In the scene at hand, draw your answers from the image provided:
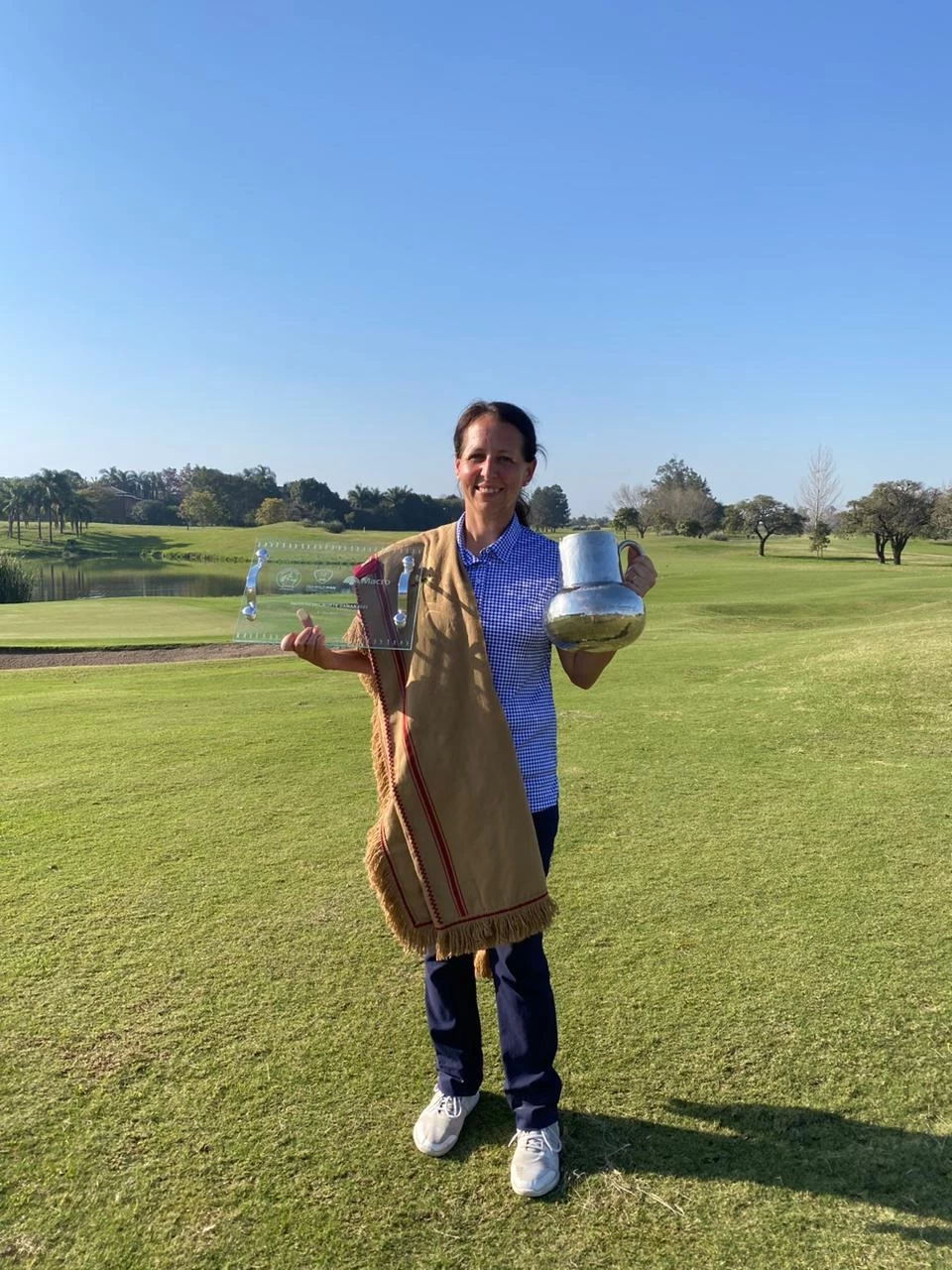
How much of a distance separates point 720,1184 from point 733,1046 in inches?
Answer: 22.9

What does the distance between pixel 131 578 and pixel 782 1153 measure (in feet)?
180

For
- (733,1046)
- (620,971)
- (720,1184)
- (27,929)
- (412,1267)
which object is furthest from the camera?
(27,929)

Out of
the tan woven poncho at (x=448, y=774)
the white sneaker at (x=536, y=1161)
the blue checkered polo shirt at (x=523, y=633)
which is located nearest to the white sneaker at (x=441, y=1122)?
the white sneaker at (x=536, y=1161)

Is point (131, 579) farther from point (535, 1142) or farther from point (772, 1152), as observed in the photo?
point (772, 1152)

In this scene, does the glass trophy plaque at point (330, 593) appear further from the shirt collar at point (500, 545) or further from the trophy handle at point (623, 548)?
the trophy handle at point (623, 548)

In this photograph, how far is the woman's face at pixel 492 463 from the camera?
2396 millimetres

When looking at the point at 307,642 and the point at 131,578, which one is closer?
the point at 307,642

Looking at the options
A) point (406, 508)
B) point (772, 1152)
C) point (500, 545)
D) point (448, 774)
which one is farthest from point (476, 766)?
point (406, 508)

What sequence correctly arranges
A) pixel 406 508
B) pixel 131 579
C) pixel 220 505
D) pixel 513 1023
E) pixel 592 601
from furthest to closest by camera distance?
pixel 220 505
pixel 406 508
pixel 131 579
pixel 513 1023
pixel 592 601

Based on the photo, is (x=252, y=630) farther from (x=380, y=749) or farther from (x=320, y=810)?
(x=320, y=810)

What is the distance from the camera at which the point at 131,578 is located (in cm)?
5209

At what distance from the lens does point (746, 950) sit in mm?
3309

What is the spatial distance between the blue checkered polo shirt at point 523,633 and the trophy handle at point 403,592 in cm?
16

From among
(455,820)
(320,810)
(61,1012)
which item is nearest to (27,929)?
(61,1012)
